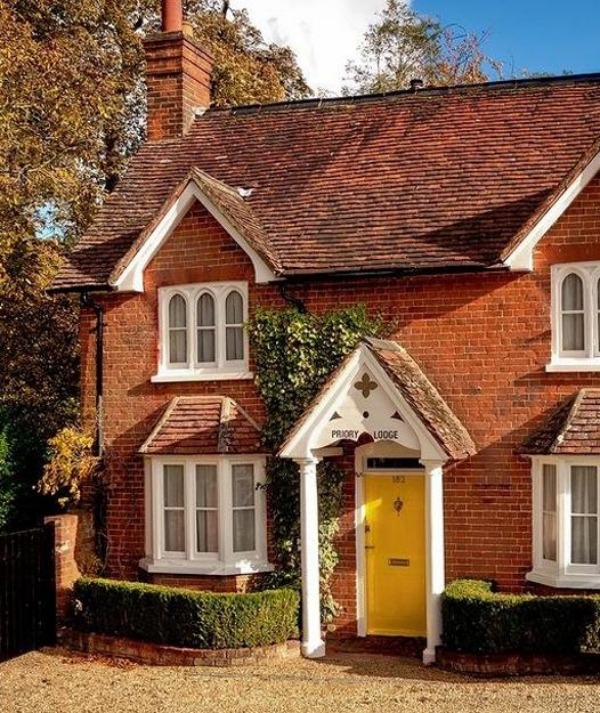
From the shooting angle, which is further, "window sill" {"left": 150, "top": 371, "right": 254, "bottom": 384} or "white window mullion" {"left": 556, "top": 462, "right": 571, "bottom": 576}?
"window sill" {"left": 150, "top": 371, "right": 254, "bottom": 384}

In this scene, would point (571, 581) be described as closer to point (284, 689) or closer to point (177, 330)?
point (284, 689)

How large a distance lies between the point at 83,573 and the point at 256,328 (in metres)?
4.92

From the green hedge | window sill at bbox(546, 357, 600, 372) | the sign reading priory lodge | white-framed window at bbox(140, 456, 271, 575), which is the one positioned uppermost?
window sill at bbox(546, 357, 600, 372)

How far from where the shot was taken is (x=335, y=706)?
12.7 meters

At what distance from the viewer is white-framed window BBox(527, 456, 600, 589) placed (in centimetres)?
1481

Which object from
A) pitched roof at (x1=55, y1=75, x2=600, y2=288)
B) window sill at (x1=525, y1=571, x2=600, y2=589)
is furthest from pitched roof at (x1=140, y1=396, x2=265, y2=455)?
window sill at (x1=525, y1=571, x2=600, y2=589)

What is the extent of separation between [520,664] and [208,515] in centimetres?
537

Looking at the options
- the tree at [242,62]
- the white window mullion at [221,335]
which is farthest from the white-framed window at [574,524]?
the tree at [242,62]

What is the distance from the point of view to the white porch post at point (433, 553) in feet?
48.2

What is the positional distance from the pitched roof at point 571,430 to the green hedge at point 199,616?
4.22 m

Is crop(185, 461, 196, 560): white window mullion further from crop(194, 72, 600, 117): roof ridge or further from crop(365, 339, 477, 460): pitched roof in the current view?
crop(194, 72, 600, 117): roof ridge

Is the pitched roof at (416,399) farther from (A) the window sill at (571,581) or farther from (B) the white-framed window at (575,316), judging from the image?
(A) the window sill at (571,581)

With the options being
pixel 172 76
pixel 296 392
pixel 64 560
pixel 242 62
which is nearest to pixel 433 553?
pixel 296 392

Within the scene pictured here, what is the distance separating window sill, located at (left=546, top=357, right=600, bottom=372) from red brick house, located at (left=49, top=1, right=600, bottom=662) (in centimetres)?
3
